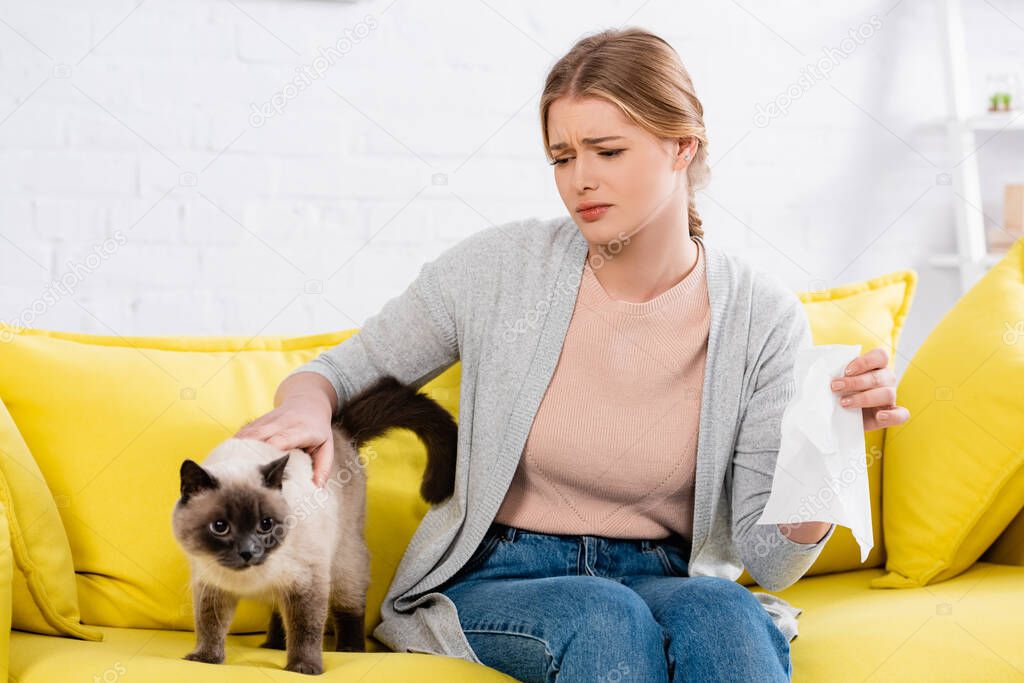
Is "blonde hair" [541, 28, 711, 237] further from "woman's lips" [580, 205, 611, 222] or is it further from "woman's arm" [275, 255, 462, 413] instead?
"woman's arm" [275, 255, 462, 413]

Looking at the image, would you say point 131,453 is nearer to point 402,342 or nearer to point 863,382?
point 402,342

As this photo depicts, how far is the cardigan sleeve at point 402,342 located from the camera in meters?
1.38

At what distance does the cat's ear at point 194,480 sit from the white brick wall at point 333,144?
2.82ft

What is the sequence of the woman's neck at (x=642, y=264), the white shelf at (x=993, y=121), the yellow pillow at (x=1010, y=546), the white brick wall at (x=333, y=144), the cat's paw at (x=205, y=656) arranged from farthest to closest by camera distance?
the white shelf at (x=993, y=121) → the white brick wall at (x=333, y=144) → the yellow pillow at (x=1010, y=546) → the woman's neck at (x=642, y=264) → the cat's paw at (x=205, y=656)

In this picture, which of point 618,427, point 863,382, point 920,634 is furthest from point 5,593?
point 920,634

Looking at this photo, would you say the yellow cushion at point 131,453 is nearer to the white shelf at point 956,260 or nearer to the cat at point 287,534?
the cat at point 287,534

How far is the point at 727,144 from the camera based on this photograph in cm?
218

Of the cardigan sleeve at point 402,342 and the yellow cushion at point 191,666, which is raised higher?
the cardigan sleeve at point 402,342

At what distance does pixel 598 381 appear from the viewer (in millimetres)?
1367

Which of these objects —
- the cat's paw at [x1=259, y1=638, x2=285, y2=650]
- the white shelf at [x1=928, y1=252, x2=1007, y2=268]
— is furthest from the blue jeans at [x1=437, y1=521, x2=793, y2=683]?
the white shelf at [x1=928, y1=252, x2=1007, y2=268]

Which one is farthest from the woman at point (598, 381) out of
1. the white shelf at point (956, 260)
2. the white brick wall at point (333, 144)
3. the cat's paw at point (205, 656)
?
the white shelf at point (956, 260)

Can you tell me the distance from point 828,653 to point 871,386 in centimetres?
36

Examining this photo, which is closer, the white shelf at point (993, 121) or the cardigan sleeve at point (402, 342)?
the cardigan sleeve at point (402, 342)

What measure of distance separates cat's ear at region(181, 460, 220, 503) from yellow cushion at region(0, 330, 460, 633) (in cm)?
34
